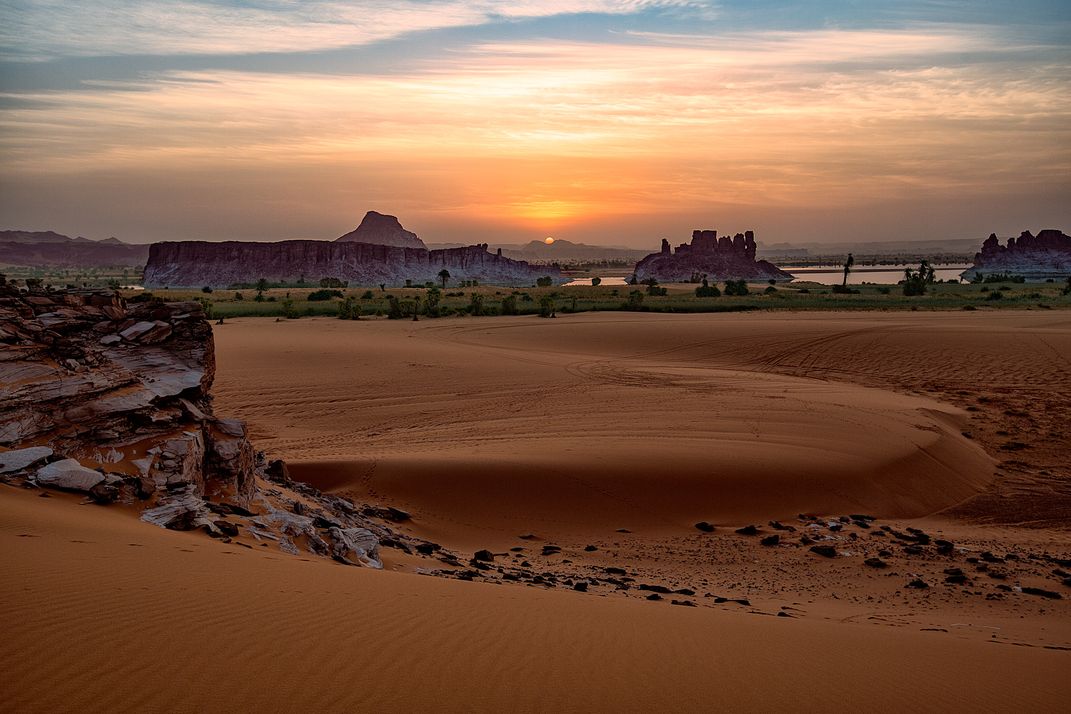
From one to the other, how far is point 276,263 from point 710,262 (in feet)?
247

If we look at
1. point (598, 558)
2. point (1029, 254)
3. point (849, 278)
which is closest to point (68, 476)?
point (598, 558)

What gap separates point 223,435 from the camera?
10305mm

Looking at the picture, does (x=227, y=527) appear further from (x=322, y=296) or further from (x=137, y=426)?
(x=322, y=296)

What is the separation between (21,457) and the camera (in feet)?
26.7

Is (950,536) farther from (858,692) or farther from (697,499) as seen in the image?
(858,692)

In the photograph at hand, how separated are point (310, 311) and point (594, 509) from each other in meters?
42.7

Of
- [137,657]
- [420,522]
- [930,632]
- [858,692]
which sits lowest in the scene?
[420,522]

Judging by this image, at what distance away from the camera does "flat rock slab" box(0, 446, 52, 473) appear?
314 inches

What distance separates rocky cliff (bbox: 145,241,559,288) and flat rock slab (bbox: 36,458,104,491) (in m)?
121

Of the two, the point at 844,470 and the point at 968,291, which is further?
the point at 968,291

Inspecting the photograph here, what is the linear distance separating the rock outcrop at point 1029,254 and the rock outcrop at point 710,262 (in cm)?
4472

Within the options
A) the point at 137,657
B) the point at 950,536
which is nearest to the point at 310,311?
the point at 950,536

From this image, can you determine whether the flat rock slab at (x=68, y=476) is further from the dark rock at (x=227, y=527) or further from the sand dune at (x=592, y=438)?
the sand dune at (x=592, y=438)

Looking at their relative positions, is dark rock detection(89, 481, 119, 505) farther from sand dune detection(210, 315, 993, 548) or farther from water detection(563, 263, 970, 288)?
water detection(563, 263, 970, 288)
